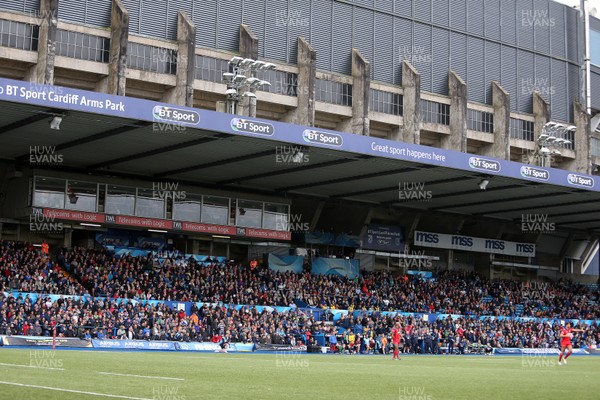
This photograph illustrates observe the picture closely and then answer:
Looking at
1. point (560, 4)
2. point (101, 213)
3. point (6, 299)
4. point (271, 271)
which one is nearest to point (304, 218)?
point (271, 271)

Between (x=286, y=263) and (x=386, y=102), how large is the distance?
15961 millimetres

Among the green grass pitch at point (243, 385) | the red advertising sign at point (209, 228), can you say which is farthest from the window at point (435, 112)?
the green grass pitch at point (243, 385)

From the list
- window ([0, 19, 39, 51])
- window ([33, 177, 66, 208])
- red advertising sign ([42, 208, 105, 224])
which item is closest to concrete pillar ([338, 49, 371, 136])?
red advertising sign ([42, 208, 105, 224])

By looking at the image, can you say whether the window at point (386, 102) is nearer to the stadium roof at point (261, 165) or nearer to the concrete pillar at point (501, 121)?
the stadium roof at point (261, 165)

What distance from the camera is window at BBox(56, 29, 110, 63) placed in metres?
50.3

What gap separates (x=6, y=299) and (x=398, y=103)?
120 ft

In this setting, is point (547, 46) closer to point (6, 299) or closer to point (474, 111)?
point (474, 111)

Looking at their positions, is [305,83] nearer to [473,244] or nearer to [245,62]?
[245,62]

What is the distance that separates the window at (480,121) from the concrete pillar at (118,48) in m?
29.1

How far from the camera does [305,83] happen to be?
58.2m

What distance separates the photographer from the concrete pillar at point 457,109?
65500 mm

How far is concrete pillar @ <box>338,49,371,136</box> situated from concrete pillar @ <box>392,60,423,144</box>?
376 centimetres

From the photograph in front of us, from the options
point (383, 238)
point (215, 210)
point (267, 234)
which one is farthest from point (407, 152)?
point (383, 238)

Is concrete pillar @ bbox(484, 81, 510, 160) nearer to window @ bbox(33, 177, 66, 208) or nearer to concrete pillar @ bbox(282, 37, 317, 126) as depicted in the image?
concrete pillar @ bbox(282, 37, 317, 126)
